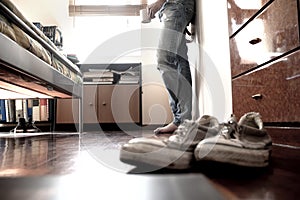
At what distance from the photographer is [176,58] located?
1.92m

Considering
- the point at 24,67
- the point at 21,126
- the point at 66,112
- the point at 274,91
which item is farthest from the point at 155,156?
the point at 66,112

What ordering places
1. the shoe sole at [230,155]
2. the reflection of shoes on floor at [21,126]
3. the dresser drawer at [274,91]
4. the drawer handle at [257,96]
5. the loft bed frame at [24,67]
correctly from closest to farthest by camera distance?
the shoe sole at [230,155] < the dresser drawer at [274,91] < the drawer handle at [257,96] < the loft bed frame at [24,67] < the reflection of shoes on floor at [21,126]

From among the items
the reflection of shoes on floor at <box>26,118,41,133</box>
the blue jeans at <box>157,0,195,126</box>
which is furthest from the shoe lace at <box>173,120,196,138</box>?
the reflection of shoes on floor at <box>26,118,41,133</box>

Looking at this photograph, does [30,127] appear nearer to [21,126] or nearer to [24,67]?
[21,126]

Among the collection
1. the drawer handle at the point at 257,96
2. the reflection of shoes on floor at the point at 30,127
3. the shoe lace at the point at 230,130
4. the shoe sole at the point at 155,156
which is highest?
the drawer handle at the point at 257,96

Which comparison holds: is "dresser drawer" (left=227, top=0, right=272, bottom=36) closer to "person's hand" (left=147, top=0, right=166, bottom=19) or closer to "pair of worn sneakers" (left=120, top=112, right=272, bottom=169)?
"pair of worn sneakers" (left=120, top=112, right=272, bottom=169)

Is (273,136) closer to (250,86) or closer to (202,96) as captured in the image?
(250,86)

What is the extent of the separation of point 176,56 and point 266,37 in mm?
907

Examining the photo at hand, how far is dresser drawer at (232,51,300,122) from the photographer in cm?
86

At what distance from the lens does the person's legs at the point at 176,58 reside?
1844mm

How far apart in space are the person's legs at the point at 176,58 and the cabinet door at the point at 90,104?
1685 mm

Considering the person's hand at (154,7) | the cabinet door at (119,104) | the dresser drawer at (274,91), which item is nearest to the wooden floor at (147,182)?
the dresser drawer at (274,91)

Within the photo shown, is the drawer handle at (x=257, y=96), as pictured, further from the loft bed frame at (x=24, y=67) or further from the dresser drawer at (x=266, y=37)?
the loft bed frame at (x=24, y=67)

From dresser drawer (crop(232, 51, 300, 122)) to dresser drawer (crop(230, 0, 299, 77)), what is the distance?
0.14 feet
